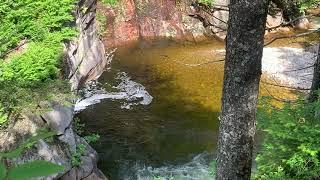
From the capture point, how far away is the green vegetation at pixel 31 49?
748 cm

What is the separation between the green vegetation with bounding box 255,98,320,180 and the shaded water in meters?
5.02

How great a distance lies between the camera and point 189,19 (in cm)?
2022

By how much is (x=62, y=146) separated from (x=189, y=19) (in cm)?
1329

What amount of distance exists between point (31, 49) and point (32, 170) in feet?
25.6

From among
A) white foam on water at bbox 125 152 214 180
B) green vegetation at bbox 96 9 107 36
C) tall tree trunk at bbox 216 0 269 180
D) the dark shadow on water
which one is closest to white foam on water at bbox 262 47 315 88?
the dark shadow on water

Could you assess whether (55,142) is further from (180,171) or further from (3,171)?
(3,171)

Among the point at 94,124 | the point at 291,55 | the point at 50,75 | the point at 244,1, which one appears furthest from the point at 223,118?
the point at 291,55

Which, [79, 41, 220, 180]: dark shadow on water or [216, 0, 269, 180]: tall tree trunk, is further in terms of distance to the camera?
[79, 41, 220, 180]: dark shadow on water

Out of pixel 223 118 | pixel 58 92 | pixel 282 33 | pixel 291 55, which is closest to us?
pixel 223 118

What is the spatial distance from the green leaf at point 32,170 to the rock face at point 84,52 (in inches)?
336

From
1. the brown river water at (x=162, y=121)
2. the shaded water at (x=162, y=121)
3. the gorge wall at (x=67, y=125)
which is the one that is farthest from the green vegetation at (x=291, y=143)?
the shaded water at (x=162, y=121)

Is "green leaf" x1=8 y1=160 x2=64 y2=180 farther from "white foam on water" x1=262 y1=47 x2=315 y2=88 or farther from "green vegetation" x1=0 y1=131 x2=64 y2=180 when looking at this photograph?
"white foam on water" x1=262 y1=47 x2=315 y2=88

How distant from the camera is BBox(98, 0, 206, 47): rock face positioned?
1922 centimetres

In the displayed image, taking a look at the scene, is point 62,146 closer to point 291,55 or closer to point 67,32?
point 67,32
